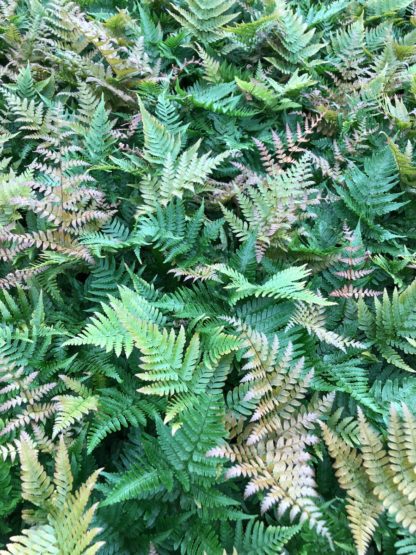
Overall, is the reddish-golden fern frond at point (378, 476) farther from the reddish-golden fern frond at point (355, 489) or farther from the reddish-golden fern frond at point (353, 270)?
the reddish-golden fern frond at point (353, 270)

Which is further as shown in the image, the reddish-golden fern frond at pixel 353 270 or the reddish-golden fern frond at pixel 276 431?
the reddish-golden fern frond at pixel 353 270

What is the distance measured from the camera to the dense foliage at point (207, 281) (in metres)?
2.35

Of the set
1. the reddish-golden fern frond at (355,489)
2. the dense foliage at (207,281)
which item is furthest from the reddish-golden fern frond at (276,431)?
the reddish-golden fern frond at (355,489)

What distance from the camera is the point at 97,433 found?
2.48 metres

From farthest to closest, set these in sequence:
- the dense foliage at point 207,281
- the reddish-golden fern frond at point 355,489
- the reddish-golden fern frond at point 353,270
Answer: the reddish-golden fern frond at point 353,270 < the dense foliage at point 207,281 < the reddish-golden fern frond at point 355,489

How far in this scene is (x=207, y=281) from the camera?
3066 mm

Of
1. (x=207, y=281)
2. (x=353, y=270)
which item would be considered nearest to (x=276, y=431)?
(x=207, y=281)

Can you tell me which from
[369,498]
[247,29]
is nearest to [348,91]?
[247,29]

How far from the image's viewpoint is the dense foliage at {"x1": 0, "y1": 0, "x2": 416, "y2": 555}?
235cm

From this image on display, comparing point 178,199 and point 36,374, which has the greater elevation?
point 178,199

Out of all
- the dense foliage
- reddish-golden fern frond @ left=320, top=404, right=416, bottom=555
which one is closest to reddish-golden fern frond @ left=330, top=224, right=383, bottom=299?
the dense foliage

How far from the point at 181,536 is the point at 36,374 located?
45.0 inches

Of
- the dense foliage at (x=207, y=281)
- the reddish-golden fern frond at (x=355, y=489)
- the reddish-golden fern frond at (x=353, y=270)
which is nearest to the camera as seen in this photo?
the reddish-golden fern frond at (x=355, y=489)

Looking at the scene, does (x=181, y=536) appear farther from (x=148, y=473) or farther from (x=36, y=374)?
(x=36, y=374)
